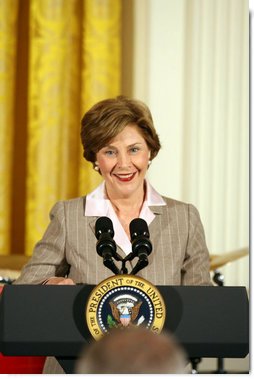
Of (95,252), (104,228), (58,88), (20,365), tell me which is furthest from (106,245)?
(58,88)

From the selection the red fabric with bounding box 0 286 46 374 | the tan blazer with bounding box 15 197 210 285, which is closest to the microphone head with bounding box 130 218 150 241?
the tan blazer with bounding box 15 197 210 285

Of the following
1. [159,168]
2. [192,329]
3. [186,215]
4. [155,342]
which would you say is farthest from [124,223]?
[159,168]

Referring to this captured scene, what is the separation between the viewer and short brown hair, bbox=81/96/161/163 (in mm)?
2254

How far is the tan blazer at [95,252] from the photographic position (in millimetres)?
2176

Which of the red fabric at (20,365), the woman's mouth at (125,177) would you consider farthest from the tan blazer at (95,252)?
the red fabric at (20,365)

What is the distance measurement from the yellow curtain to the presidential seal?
243cm

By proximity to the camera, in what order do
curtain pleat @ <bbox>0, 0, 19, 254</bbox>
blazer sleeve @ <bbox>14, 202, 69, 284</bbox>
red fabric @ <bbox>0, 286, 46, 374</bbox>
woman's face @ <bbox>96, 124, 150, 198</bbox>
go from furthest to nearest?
curtain pleat @ <bbox>0, 0, 19, 254</bbox> < red fabric @ <bbox>0, 286, 46, 374</bbox> < woman's face @ <bbox>96, 124, 150, 198</bbox> < blazer sleeve @ <bbox>14, 202, 69, 284</bbox>

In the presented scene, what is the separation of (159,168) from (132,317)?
2540 millimetres

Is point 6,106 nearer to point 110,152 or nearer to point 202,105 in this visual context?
point 202,105

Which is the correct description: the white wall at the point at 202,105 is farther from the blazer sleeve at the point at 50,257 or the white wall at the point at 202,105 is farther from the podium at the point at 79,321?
the podium at the point at 79,321

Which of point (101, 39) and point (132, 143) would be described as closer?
point (132, 143)

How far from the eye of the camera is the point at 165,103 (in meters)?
4.19

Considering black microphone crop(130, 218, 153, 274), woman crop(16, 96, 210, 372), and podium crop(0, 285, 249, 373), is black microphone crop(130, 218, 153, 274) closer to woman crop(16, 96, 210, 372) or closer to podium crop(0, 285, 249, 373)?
podium crop(0, 285, 249, 373)

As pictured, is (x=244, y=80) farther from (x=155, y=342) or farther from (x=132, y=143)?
(x=155, y=342)
